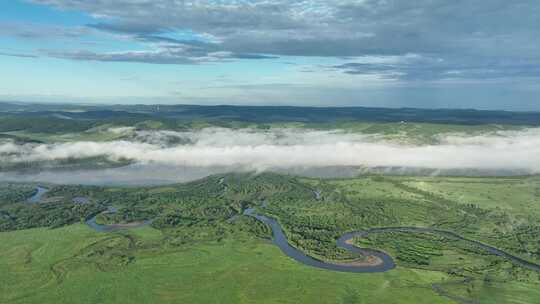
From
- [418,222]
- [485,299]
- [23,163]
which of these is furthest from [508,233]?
[23,163]

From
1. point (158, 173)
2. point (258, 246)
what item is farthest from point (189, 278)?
point (158, 173)

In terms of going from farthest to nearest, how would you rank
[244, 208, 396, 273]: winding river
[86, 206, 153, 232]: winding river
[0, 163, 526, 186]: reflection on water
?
[0, 163, 526, 186]: reflection on water → [86, 206, 153, 232]: winding river → [244, 208, 396, 273]: winding river

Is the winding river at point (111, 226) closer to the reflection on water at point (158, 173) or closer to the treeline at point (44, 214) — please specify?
the treeline at point (44, 214)

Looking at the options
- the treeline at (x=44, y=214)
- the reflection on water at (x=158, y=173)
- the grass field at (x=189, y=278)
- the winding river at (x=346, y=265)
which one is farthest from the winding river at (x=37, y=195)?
the winding river at (x=346, y=265)

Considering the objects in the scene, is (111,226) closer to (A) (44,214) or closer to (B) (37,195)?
(A) (44,214)

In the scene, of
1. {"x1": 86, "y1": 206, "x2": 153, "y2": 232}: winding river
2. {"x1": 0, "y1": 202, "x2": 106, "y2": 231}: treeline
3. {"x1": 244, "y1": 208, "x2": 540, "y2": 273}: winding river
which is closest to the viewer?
{"x1": 244, "y1": 208, "x2": 540, "y2": 273}: winding river

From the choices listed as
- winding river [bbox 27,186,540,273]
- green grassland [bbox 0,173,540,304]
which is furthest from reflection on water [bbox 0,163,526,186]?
winding river [bbox 27,186,540,273]

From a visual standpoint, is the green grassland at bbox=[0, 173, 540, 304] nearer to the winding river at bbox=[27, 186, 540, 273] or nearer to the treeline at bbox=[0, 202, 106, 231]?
the treeline at bbox=[0, 202, 106, 231]
